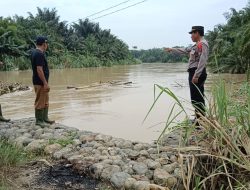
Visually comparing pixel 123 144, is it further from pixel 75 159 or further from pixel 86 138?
pixel 75 159

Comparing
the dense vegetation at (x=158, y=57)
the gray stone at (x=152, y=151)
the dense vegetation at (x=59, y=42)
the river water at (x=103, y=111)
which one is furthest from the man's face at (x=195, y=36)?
the dense vegetation at (x=158, y=57)

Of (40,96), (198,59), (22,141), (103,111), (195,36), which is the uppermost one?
(195,36)

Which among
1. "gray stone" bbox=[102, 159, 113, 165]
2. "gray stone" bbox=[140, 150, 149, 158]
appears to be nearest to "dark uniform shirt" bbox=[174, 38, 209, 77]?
"gray stone" bbox=[140, 150, 149, 158]

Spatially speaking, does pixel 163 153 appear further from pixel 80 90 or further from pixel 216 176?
pixel 80 90

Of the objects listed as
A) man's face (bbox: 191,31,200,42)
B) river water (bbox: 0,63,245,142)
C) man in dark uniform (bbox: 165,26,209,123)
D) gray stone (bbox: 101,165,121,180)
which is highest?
man's face (bbox: 191,31,200,42)

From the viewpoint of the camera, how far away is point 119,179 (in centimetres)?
439

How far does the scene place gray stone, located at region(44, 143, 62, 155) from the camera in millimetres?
5531

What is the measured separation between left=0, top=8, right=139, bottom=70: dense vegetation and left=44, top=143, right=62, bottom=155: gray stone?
24599 millimetres

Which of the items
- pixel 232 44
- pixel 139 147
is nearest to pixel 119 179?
pixel 139 147

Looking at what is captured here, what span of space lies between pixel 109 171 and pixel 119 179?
0.24m

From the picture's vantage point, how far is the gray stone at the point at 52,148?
5.53m

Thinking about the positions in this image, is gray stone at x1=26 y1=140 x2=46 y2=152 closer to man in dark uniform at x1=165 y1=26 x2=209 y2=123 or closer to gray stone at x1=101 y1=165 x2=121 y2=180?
gray stone at x1=101 y1=165 x2=121 y2=180

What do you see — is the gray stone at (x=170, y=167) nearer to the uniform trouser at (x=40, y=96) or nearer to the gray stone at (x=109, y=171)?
the gray stone at (x=109, y=171)

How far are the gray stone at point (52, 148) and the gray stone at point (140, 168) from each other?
1385 mm
